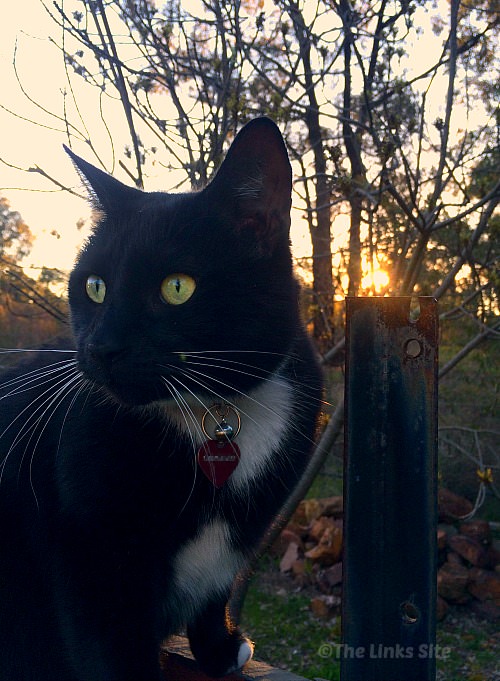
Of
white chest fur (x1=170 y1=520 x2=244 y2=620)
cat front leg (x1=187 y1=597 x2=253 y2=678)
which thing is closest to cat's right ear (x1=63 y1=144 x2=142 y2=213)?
white chest fur (x1=170 y1=520 x2=244 y2=620)

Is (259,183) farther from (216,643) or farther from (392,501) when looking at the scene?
(216,643)

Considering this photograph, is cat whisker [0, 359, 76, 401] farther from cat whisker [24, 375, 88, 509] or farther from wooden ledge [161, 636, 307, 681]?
wooden ledge [161, 636, 307, 681]

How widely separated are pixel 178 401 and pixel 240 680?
2.60 ft

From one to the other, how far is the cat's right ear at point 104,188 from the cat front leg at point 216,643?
1.01 metres

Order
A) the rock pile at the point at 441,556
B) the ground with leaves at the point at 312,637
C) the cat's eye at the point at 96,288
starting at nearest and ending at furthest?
the cat's eye at the point at 96,288 < the ground with leaves at the point at 312,637 < the rock pile at the point at 441,556

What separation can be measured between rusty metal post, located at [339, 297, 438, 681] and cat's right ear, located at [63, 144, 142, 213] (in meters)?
0.86

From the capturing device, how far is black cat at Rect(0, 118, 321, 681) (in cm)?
126

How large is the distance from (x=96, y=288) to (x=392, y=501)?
34.9 inches

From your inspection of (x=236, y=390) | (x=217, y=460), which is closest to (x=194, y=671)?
(x=217, y=460)

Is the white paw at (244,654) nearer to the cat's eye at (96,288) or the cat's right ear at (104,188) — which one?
the cat's eye at (96,288)

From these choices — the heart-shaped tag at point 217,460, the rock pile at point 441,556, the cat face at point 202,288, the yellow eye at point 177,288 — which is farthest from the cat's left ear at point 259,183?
the rock pile at point 441,556

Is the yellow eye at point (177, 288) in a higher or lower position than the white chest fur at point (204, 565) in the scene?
higher

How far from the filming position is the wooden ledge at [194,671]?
1.64m

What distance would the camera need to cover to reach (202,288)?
135 centimetres
